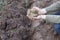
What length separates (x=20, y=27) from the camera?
3.63m

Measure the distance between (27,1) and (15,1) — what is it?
0.26m

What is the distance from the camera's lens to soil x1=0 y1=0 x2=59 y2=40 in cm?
352

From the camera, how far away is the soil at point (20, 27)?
A: 138 inches

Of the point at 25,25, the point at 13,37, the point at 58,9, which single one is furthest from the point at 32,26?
the point at 58,9

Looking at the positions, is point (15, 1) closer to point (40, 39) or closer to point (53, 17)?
point (40, 39)

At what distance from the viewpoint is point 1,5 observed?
4.27 meters

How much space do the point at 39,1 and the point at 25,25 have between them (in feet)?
2.11

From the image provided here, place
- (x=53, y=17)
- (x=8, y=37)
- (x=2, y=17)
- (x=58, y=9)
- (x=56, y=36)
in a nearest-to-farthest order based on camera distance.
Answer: (x=53, y=17), (x=58, y=9), (x=56, y=36), (x=8, y=37), (x=2, y=17)

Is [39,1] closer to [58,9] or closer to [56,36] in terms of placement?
[56,36]

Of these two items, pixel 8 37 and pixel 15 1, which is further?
pixel 15 1

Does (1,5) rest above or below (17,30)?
above

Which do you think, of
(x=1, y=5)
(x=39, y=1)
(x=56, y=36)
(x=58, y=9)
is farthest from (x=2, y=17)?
(x=58, y=9)

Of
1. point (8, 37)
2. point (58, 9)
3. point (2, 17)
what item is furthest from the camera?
point (2, 17)

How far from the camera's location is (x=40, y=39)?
138 inches
